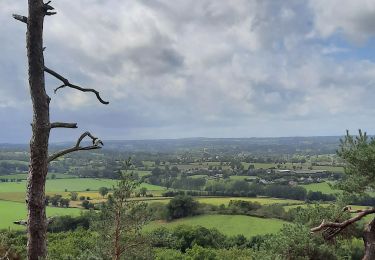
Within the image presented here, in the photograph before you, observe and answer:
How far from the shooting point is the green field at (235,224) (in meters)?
70.8

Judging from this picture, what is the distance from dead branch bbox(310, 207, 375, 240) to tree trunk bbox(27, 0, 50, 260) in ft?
34.8

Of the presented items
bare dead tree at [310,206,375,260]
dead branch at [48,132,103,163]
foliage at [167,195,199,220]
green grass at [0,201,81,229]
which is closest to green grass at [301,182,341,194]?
foliage at [167,195,199,220]

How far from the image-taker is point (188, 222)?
80.9 meters

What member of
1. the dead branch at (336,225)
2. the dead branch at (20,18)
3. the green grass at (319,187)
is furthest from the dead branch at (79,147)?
the green grass at (319,187)


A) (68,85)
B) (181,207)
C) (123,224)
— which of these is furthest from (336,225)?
(181,207)

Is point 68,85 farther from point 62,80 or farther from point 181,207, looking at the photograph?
point 181,207

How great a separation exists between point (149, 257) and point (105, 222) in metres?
1.86

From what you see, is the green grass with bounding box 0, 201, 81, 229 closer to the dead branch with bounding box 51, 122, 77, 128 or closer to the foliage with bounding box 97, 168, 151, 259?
the foliage with bounding box 97, 168, 151, 259

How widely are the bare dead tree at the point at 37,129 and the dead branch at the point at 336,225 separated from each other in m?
10.6

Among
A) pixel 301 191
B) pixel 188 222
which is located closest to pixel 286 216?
pixel 188 222

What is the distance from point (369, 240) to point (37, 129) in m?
12.7

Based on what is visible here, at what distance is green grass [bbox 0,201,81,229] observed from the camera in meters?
69.9

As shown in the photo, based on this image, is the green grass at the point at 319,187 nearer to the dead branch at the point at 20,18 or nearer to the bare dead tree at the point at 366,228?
the bare dead tree at the point at 366,228

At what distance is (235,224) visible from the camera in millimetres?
76812
